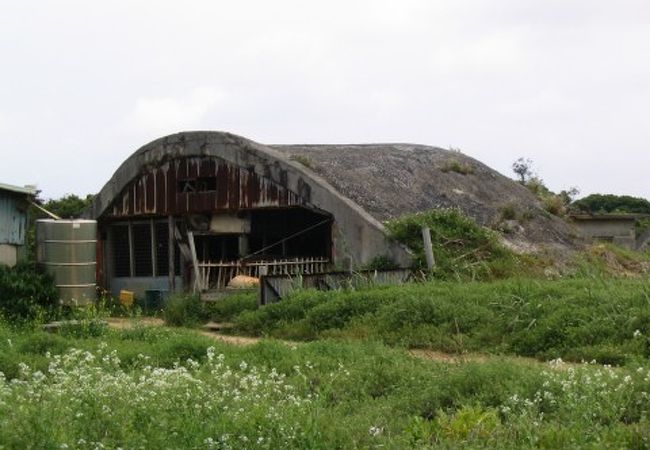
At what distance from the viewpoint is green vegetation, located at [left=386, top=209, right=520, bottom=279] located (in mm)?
17047

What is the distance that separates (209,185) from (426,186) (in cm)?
492

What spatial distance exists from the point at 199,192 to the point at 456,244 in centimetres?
619

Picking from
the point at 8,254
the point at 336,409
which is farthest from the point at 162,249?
the point at 336,409

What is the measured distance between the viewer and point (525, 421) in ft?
21.0

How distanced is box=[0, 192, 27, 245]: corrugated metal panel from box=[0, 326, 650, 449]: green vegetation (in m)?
9.89

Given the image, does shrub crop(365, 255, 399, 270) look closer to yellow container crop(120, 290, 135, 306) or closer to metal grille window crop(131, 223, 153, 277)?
yellow container crop(120, 290, 135, 306)

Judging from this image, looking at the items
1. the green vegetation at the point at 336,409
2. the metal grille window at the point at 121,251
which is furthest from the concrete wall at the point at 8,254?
the green vegetation at the point at 336,409

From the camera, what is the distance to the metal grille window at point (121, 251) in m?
23.5

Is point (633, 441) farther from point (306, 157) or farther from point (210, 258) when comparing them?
point (210, 258)

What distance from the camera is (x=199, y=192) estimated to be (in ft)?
69.0

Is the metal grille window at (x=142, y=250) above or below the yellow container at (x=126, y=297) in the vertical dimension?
above

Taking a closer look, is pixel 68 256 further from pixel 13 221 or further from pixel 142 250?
pixel 142 250

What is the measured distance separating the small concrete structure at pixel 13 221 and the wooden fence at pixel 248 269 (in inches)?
136

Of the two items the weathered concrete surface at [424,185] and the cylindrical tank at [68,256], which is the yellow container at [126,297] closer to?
the cylindrical tank at [68,256]
